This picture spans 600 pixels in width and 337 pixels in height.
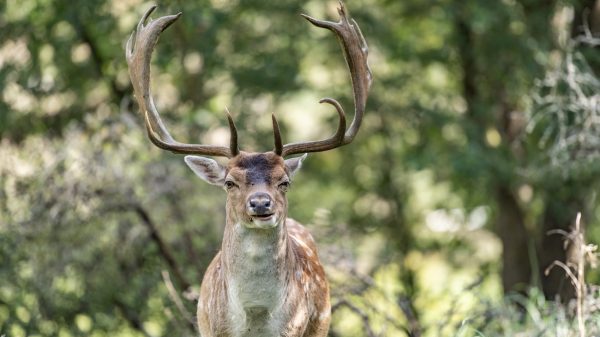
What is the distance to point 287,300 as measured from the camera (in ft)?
23.1

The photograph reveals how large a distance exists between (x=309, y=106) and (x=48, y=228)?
6.30 m

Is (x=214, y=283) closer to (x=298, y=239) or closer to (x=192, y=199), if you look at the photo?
(x=298, y=239)

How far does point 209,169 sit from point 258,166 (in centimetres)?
51

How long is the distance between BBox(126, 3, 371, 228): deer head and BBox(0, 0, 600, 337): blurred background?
2034mm

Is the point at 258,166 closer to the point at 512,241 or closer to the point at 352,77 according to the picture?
the point at 352,77

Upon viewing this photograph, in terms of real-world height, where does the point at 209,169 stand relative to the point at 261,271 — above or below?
above

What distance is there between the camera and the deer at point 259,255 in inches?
269

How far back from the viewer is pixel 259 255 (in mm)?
6863

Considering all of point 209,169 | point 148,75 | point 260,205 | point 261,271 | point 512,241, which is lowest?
point 512,241

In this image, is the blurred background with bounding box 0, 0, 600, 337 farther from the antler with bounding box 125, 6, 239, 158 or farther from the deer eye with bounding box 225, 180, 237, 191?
the deer eye with bounding box 225, 180, 237, 191

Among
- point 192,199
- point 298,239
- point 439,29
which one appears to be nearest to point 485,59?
point 439,29

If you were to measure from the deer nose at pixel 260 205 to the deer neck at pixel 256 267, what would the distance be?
23cm

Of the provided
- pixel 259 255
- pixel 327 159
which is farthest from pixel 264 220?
pixel 327 159

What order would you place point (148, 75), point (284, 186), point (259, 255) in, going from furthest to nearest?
point (148, 75) → point (284, 186) → point (259, 255)
